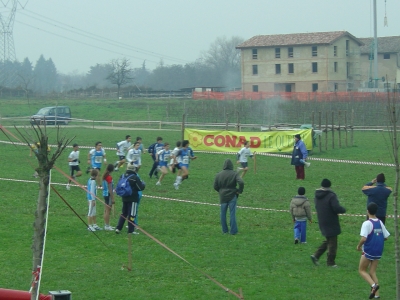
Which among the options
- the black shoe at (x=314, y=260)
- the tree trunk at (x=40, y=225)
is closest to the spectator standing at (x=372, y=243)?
the black shoe at (x=314, y=260)

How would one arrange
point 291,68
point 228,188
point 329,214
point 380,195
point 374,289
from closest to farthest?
point 374,289 → point 329,214 → point 380,195 → point 228,188 → point 291,68

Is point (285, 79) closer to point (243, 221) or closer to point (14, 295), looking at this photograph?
point (243, 221)

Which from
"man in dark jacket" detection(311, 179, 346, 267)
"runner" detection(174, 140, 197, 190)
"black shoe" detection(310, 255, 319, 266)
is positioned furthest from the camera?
"runner" detection(174, 140, 197, 190)

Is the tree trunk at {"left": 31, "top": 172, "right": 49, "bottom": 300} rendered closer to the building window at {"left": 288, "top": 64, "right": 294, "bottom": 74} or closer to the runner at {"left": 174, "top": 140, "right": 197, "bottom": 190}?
the runner at {"left": 174, "top": 140, "right": 197, "bottom": 190}

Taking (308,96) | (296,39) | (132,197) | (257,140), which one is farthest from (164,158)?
(296,39)

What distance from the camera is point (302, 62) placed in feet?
263

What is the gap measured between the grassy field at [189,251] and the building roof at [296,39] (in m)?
57.6

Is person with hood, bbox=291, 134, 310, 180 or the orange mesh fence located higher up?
the orange mesh fence

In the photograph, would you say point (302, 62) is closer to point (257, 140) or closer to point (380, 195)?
point (257, 140)

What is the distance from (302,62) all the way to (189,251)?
68920 mm

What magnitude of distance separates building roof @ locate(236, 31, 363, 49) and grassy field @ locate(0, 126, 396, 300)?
57.6 m

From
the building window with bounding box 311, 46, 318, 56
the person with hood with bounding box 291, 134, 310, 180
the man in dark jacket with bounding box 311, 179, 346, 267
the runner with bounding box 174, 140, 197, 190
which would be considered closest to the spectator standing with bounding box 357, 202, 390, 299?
the man in dark jacket with bounding box 311, 179, 346, 267

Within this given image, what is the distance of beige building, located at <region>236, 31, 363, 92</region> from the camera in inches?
3115

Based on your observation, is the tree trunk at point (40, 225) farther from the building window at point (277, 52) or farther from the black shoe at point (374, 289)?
the building window at point (277, 52)
